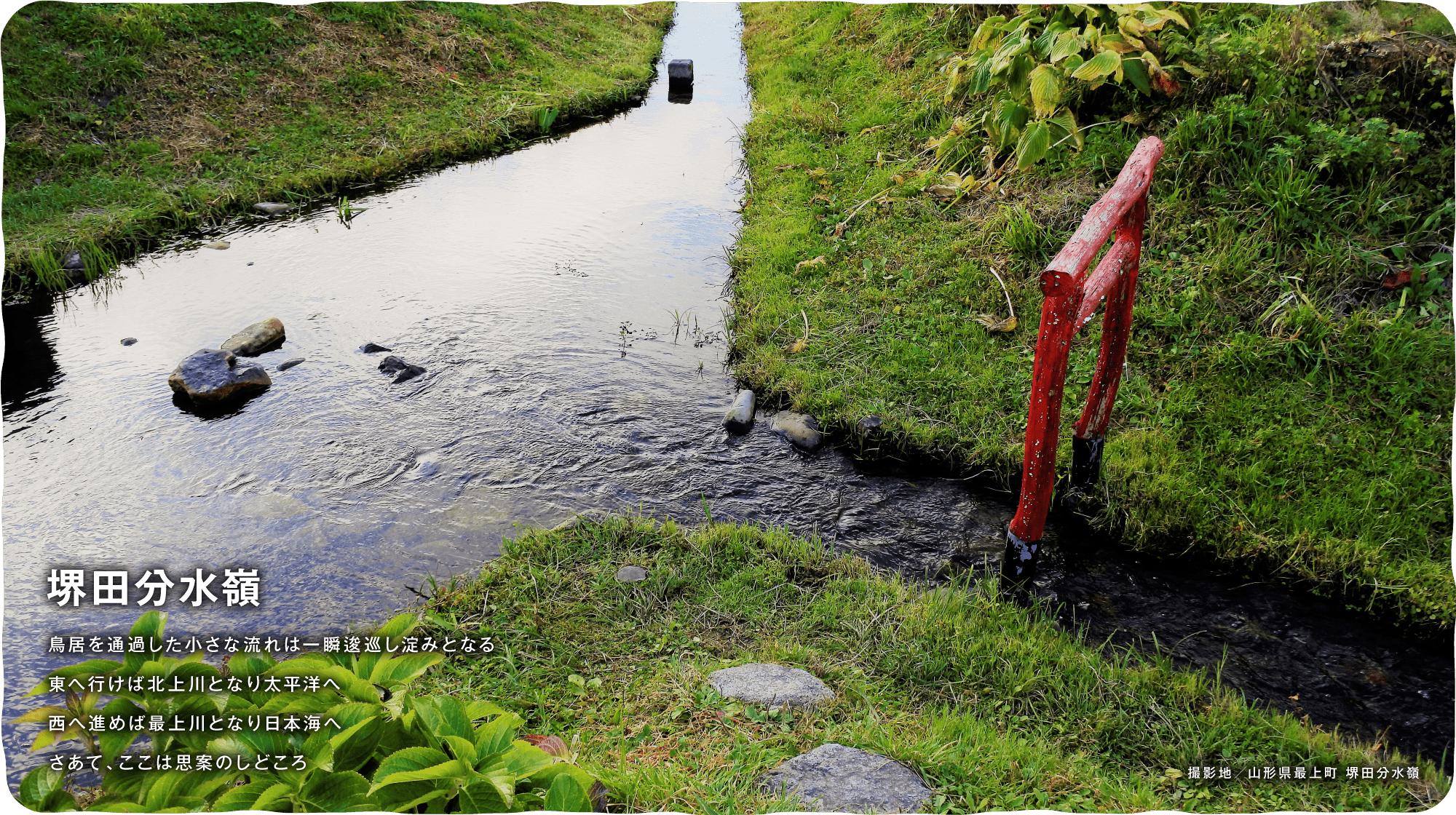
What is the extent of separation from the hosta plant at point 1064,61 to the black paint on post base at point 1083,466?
→ 7.76 ft

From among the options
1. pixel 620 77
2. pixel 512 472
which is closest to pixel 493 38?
pixel 620 77

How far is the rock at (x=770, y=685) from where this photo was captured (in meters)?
3.09

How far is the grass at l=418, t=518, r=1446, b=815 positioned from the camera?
2.74 m

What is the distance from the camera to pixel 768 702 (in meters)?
3.07

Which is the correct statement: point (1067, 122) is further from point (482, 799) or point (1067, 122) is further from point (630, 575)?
point (482, 799)

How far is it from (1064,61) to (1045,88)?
73 centimetres

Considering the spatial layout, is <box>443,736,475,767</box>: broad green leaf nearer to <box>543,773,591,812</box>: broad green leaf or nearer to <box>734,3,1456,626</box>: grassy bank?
<box>543,773,591,812</box>: broad green leaf

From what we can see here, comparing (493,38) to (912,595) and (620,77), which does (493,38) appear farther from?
(912,595)

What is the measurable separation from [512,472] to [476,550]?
737mm

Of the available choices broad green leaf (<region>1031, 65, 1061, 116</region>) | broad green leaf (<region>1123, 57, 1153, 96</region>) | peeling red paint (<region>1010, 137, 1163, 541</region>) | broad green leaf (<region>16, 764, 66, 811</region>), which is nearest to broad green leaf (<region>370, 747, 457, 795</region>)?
broad green leaf (<region>16, 764, 66, 811</region>)

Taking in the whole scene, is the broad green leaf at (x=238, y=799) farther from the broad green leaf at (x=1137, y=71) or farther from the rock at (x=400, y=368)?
the broad green leaf at (x=1137, y=71)

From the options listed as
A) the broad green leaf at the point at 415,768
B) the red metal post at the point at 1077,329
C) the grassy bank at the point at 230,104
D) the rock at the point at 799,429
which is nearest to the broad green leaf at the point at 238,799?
the broad green leaf at the point at 415,768

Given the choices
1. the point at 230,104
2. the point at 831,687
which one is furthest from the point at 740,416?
the point at 230,104

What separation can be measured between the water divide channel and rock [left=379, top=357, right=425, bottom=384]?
0.10 metres
